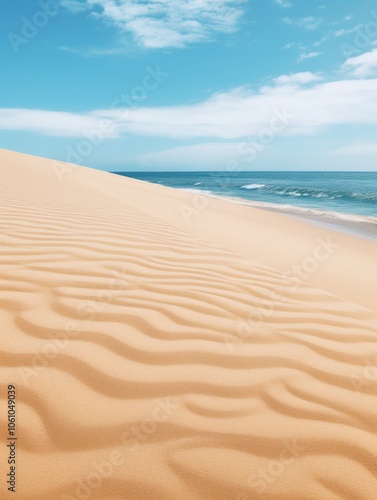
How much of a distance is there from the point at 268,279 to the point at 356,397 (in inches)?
69.0

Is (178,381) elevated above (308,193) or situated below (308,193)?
below

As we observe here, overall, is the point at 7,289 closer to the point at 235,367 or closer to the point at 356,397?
the point at 235,367

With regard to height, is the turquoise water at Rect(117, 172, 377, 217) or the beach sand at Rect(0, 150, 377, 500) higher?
the turquoise water at Rect(117, 172, 377, 217)

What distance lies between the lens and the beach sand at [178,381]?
1.34m

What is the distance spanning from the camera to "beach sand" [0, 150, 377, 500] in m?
1.34

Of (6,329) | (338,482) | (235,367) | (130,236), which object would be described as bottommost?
(338,482)

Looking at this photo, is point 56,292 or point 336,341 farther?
point 56,292

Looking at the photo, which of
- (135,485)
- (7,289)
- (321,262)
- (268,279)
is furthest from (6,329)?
(321,262)

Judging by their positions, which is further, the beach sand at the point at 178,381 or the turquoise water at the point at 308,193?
the turquoise water at the point at 308,193

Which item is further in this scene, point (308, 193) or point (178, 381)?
point (308, 193)

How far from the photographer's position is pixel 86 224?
479 centimetres

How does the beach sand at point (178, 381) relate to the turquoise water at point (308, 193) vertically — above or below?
below

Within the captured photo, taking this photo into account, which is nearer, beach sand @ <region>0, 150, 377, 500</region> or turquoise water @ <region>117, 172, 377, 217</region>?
beach sand @ <region>0, 150, 377, 500</region>

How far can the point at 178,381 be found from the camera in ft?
5.93
